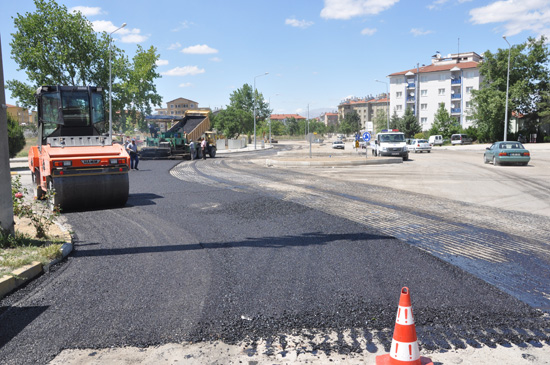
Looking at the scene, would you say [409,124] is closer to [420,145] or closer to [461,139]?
[461,139]

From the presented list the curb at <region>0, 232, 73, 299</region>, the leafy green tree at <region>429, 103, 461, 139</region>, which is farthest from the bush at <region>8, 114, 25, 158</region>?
the leafy green tree at <region>429, 103, 461, 139</region>

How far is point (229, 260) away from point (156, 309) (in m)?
1.87

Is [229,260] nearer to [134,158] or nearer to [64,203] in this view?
[64,203]

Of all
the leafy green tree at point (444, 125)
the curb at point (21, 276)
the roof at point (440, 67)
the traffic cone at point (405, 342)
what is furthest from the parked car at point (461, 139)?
the traffic cone at point (405, 342)

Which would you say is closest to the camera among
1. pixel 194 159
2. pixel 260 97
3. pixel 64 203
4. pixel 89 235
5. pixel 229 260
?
pixel 229 260

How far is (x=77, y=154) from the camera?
10641 mm

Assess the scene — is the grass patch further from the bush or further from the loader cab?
the bush

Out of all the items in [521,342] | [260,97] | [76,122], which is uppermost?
[260,97]

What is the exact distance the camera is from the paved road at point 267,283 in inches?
165

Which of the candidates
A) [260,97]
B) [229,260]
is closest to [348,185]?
[229,260]


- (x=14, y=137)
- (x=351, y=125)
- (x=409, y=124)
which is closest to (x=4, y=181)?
(x=14, y=137)

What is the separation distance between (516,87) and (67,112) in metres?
60.8

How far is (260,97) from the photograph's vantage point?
9769 cm

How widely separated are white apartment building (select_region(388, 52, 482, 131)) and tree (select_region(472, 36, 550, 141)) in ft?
91.6
